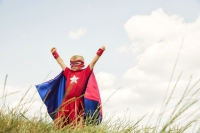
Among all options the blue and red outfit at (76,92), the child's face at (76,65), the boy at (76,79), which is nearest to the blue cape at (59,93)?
the blue and red outfit at (76,92)

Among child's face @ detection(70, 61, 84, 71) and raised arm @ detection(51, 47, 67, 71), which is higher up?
raised arm @ detection(51, 47, 67, 71)

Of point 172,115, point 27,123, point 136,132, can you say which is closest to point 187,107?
point 172,115

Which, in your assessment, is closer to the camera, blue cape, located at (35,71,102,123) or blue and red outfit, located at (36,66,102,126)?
blue and red outfit, located at (36,66,102,126)

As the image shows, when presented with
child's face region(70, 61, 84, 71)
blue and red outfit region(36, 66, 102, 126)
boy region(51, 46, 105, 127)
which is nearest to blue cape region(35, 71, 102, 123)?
blue and red outfit region(36, 66, 102, 126)

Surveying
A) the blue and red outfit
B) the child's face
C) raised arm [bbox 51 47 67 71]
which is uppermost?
raised arm [bbox 51 47 67 71]

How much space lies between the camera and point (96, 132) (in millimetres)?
2701

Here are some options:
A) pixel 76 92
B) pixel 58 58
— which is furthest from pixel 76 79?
pixel 58 58

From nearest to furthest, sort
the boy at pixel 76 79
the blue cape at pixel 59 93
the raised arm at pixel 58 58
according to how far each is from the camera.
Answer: the boy at pixel 76 79 < the blue cape at pixel 59 93 < the raised arm at pixel 58 58

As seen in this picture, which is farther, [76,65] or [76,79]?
[76,65]

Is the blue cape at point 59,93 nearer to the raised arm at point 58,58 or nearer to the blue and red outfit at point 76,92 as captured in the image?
the blue and red outfit at point 76,92

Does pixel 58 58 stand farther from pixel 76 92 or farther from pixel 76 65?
pixel 76 92

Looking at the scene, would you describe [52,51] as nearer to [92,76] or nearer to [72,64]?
[72,64]

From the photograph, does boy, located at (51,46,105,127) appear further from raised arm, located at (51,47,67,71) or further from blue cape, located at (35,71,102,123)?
blue cape, located at (35,71,102,123)

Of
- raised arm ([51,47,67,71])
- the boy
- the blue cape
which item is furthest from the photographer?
raised arm ([51,47,67,71])
